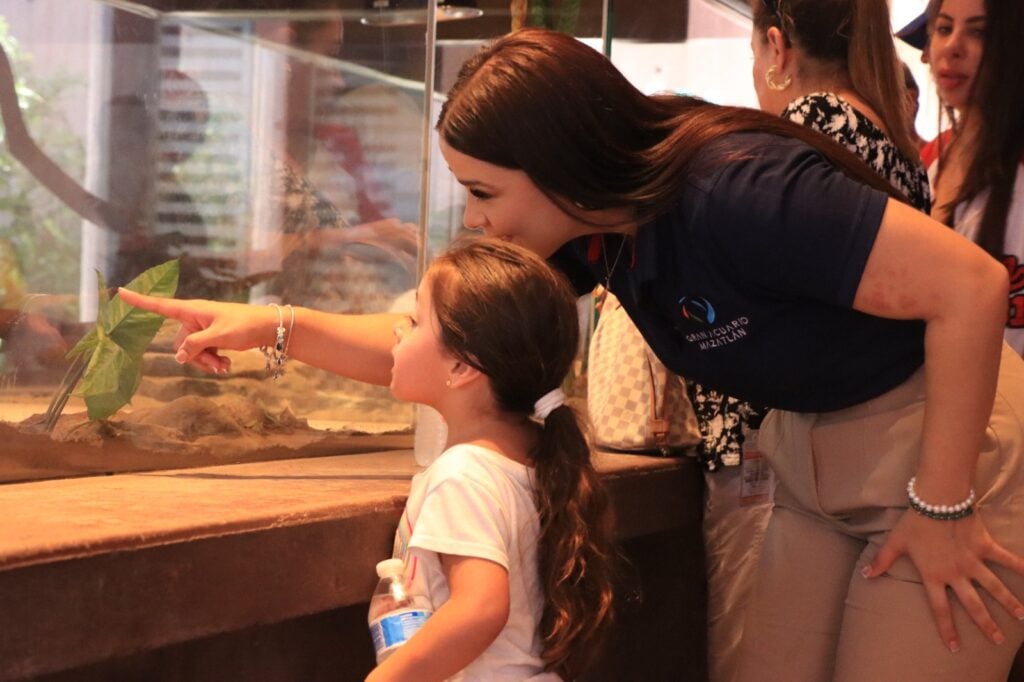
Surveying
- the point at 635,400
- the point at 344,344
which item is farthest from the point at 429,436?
the point at 635,400

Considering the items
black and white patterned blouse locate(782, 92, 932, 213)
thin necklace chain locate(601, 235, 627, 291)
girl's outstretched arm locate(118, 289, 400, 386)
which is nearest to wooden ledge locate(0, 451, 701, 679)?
girl's outstretched arm locate(118, 289, 400, 386)

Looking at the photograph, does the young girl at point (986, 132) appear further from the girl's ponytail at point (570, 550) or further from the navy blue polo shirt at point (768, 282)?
the girl's ponytail at point (570, 550)

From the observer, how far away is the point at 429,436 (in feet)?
6.31

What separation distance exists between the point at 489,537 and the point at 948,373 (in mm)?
512

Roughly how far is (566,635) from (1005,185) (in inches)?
50.1

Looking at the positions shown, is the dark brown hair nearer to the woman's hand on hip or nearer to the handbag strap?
the handbag strap

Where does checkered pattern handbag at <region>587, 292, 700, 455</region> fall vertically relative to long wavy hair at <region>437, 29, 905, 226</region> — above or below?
below

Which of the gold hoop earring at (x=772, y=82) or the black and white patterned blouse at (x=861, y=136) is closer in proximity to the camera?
the black and white patterned blouse at (x=861, y=136)

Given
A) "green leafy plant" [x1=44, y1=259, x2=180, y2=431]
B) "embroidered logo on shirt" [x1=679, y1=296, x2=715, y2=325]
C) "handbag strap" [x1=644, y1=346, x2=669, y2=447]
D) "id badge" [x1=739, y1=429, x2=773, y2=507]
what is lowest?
"id badge" [x1=739, y1=429, x2=773, y2=507]

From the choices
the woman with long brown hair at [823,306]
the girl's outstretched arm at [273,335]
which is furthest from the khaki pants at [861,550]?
the girl's outstretched arm at [273,335]

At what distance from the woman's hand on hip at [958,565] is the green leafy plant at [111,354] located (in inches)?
40.3

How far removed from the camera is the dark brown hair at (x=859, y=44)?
6.37ft

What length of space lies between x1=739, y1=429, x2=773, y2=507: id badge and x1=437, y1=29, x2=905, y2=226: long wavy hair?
0.84 meters

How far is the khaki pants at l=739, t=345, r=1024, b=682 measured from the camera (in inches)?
54.5
